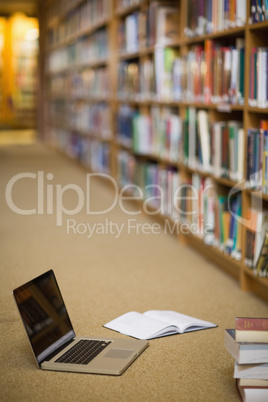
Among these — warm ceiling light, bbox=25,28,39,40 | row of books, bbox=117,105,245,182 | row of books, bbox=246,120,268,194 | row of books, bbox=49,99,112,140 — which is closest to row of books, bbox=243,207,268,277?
row of books, bbox=246,120,268,194

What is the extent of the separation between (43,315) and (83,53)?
22.2ft

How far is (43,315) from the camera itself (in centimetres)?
263

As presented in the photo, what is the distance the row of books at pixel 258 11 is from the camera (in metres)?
3.32

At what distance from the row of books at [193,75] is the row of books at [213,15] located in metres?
0.11

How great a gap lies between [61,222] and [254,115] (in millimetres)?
2393

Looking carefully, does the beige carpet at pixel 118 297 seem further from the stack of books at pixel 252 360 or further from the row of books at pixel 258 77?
the row of books at pixel 258 77

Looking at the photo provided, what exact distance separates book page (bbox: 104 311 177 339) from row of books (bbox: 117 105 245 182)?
1.11 metres

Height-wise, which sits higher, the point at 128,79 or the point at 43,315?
the point at 128,79

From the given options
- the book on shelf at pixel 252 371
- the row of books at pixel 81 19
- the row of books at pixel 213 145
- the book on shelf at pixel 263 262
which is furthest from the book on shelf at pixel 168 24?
the book on shelf at pixel 252 371

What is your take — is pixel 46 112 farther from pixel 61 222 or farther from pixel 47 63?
pixel 61 222

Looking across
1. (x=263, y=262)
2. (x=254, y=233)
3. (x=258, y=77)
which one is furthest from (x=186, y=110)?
(x=263, y=262)

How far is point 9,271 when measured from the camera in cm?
409

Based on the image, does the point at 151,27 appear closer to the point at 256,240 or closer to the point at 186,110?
the point at 186,110

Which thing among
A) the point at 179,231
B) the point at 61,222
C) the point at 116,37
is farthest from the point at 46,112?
the point at 179,231
